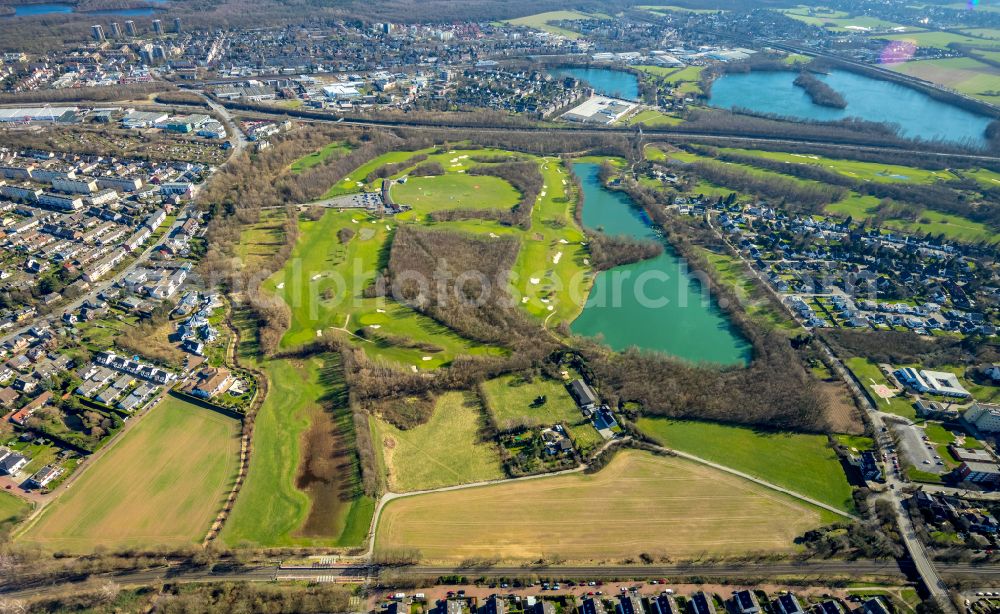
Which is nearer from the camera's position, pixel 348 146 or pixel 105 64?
pixel 348 146

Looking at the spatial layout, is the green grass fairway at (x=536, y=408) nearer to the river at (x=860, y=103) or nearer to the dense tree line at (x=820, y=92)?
the river at (x=860, y=103)

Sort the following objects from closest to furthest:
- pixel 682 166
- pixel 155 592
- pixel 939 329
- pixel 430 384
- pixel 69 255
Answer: pixel 155 592
pixel 430 384
pixel 939 329
pixel 69 255
pixel 682 166

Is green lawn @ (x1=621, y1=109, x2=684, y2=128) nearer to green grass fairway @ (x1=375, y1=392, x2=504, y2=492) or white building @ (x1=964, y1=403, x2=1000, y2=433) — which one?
white building @ (x1=964, y1=403, x2=1000, y2=433)

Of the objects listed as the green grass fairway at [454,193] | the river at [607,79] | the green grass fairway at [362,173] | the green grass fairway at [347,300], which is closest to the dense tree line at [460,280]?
the green grass fairway at [347,300]

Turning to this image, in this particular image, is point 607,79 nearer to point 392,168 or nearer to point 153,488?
point 392,168

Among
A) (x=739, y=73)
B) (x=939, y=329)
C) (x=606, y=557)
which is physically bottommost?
(x=606, y=557)

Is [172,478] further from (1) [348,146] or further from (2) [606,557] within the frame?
(1) [348,146]

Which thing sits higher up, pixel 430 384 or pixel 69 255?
pixel 69 255

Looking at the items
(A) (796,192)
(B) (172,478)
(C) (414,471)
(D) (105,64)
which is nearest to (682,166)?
(A) (796,192)
